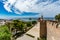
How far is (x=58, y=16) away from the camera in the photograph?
1563 inches

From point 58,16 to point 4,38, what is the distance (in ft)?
80.9

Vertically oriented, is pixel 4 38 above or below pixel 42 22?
below

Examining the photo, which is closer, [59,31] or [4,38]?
[59,31]

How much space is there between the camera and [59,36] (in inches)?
292

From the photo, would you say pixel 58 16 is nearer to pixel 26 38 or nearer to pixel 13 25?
pixel 13 25

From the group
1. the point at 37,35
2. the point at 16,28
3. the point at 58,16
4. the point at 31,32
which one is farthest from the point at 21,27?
the point at 58,16

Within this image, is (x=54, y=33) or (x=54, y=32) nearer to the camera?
(x=54, y=33)

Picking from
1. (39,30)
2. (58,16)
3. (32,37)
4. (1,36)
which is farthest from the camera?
(58,16)

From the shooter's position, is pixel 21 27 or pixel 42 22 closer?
pixel 42 22

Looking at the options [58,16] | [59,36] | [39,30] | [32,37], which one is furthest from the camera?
[58,16]

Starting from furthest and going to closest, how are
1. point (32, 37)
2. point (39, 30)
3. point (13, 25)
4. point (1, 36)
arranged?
point (13, 25) < point (32, 37) < point (39, 30) < point (1, 36)

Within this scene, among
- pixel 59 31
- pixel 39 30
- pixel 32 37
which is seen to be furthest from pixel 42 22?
pixel 59 31

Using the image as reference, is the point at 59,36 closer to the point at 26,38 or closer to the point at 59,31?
the point at 59,31

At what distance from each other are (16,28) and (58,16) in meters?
16.1
